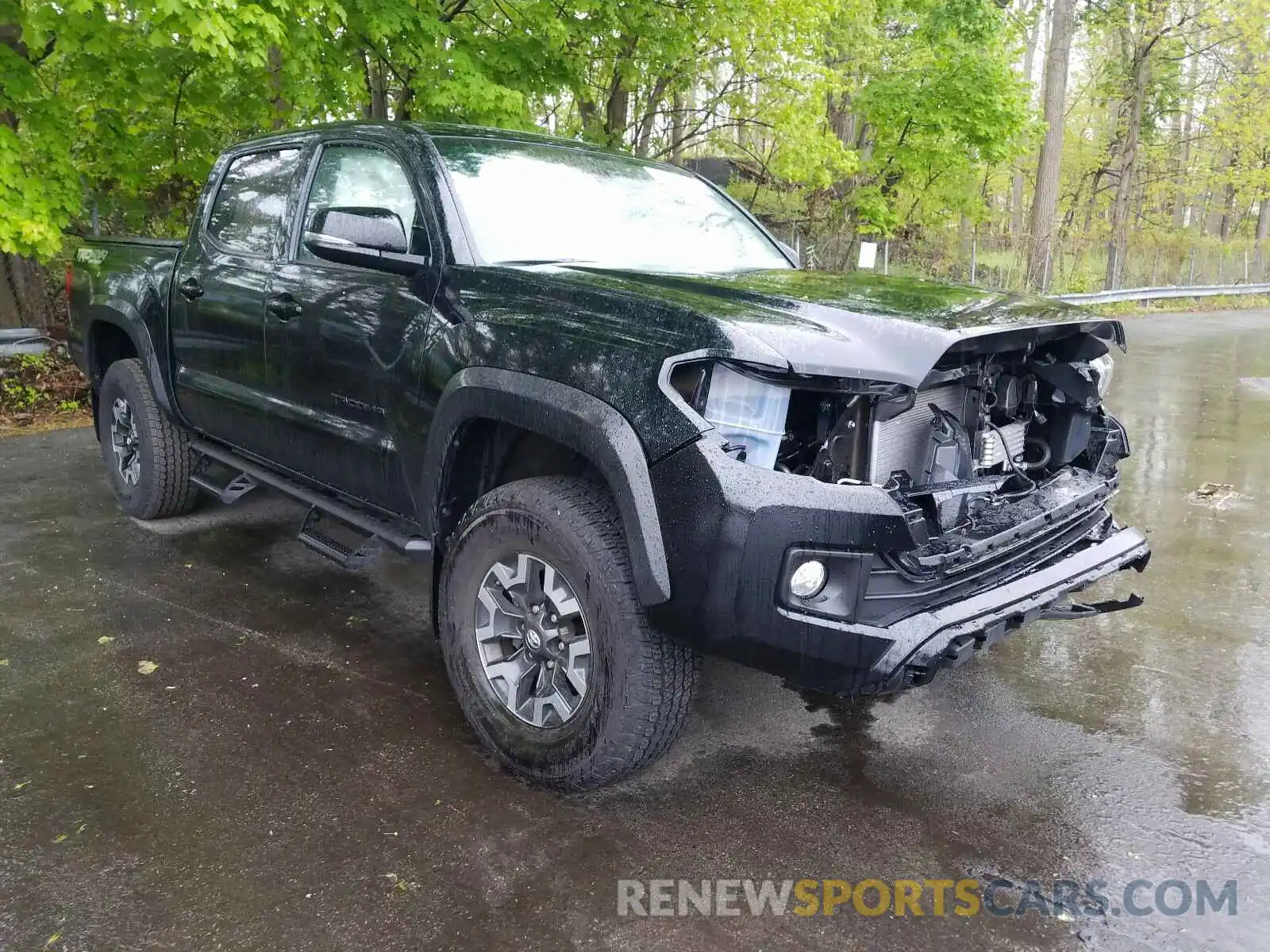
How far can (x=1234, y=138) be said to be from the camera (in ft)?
102

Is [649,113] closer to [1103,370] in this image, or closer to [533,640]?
[1103,370]

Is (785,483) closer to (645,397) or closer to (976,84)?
(645,397)

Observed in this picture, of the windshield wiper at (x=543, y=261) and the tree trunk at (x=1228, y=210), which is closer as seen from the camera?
the windshield wiper at (x=543, y=261)

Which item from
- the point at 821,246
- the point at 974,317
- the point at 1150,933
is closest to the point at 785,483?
the point at 974,317

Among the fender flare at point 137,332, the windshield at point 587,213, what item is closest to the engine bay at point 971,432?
the windshield at point 587,213

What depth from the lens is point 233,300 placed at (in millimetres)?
4422

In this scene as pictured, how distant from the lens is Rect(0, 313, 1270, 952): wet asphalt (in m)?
2.46

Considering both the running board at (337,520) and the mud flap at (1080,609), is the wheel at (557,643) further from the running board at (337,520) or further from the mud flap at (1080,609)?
the mud flap at (1080,609)

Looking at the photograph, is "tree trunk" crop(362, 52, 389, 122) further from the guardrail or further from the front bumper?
the guardrail

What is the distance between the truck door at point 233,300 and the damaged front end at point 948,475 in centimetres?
243

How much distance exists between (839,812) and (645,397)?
139cm

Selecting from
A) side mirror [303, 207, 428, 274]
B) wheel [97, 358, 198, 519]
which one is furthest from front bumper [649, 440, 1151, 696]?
wheel [97, 358, 198, 519]

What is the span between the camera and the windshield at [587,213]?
359cm

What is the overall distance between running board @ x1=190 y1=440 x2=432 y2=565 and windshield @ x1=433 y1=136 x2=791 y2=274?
1.07m
